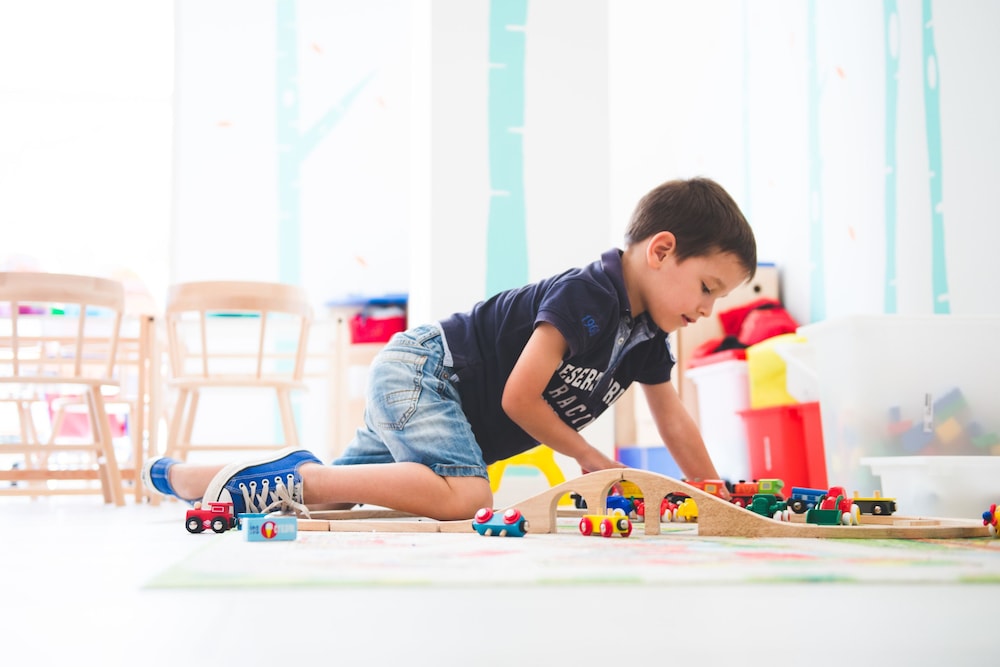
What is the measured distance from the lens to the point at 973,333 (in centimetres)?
176

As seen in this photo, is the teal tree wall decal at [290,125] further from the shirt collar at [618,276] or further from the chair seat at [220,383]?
the shirt collar at [618,276]

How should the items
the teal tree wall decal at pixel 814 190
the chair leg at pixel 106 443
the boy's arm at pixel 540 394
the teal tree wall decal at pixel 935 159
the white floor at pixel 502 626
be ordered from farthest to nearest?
the teal tree wall decal at pixel 814 190 → the chair leg at pixel 106 443 → the teal tree wall decal at pixel 935 159 → the boy's arm at pixel 540 394 → the white floor at pixel 502 626

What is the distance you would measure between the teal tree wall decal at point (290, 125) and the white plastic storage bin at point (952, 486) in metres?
3.48

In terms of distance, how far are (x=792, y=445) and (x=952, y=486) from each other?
0.77m

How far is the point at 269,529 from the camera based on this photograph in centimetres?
104

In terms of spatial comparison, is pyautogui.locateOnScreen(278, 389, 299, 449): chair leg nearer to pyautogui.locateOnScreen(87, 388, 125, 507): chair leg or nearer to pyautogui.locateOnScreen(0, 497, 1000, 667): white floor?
pyautogui.locateOnScreen(87, 388, 125, 507): chair leg

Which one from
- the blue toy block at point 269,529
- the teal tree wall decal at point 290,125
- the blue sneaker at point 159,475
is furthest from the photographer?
the teal tree wall decal at point 290,125

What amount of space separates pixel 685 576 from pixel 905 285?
201cm

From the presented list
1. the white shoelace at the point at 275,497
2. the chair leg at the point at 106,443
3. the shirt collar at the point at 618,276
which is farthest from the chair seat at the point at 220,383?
the shirt collar at the point at 618,276

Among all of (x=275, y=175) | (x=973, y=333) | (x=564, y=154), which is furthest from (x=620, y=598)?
(x=275, y=175)

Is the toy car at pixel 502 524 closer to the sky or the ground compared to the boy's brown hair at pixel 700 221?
closer to the ground

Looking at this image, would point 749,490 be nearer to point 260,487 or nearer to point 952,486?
point 952,486

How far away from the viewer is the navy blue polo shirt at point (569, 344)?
1346 mm

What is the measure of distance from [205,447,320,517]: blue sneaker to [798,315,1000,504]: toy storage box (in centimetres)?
103
